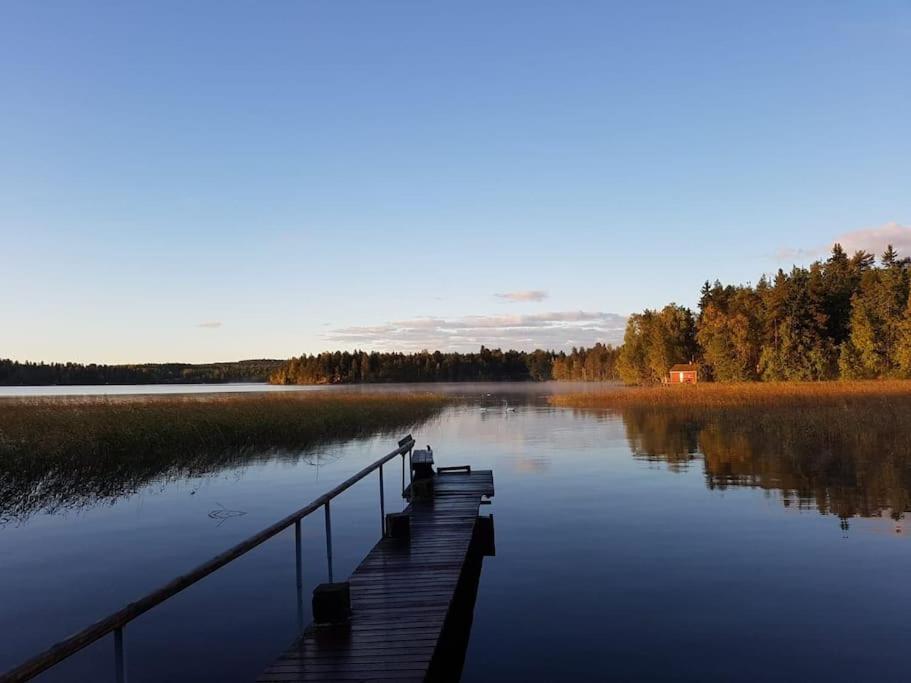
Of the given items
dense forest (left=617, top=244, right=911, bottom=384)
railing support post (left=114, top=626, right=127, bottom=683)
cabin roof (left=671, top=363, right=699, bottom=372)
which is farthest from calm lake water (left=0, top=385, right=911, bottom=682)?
cabin roof (left=671, top=363, right=699, bottom=372)

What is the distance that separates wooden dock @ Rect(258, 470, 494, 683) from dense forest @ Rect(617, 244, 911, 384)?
8218cm

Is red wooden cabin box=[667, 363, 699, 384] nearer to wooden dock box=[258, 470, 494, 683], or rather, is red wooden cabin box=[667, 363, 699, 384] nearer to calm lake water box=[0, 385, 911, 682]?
calm lake water box=[0, 385, 911, 682]

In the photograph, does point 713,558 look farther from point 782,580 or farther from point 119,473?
point 119,473

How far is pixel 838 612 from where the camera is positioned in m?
11.6

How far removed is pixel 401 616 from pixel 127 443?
23607mm

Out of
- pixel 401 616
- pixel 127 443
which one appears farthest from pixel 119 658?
pixel 127 443

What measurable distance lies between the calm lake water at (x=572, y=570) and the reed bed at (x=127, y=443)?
62 centimetres

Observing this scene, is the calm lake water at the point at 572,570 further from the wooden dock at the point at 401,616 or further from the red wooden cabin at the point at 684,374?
the red wooden cabin at the point at 684,374

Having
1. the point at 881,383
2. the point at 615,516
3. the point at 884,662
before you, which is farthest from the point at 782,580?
the point at 881,383

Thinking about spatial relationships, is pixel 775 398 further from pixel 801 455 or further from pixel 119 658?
pixel 119 658

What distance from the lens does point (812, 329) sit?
92938mm

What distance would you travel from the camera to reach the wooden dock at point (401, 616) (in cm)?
782

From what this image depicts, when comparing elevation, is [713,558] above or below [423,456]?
below

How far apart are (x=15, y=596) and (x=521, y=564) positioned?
10.1 m
